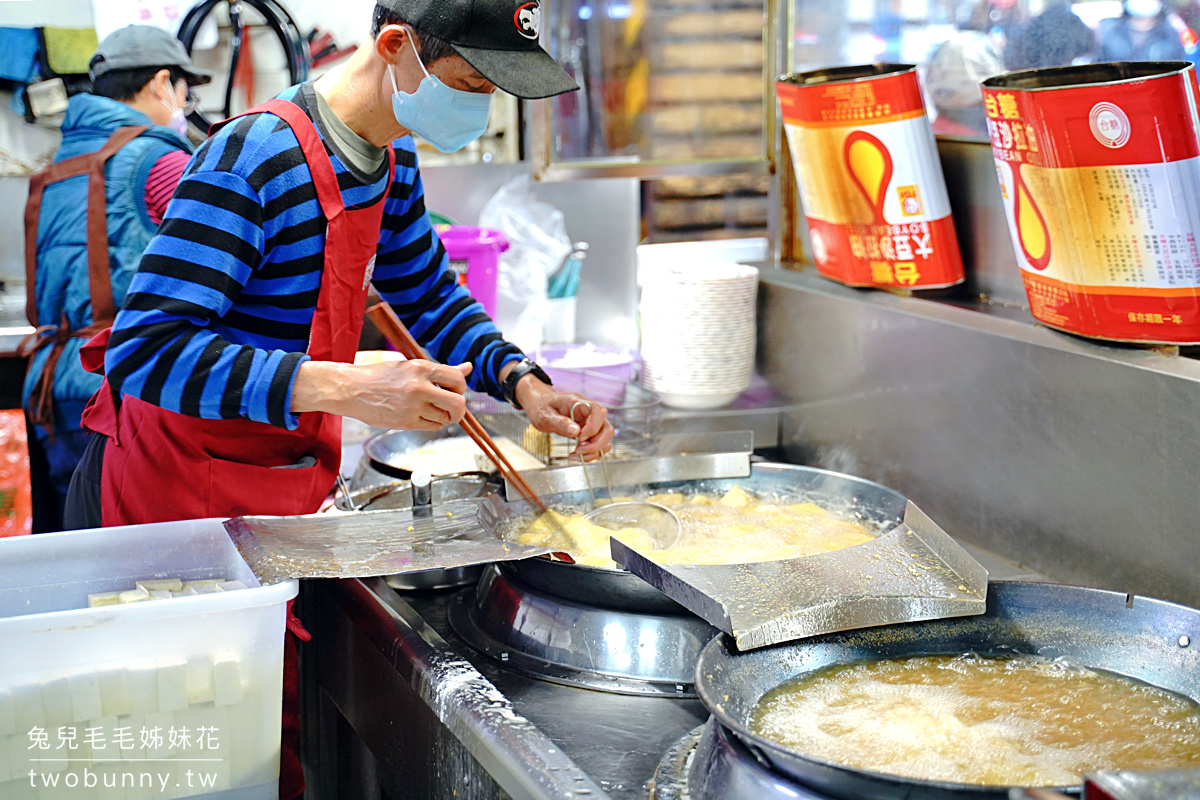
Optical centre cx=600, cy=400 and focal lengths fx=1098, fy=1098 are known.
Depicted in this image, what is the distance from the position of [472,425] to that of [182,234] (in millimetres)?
514

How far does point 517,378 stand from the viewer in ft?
6.27

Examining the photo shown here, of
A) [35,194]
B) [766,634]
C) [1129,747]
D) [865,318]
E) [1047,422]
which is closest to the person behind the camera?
[1129,747]

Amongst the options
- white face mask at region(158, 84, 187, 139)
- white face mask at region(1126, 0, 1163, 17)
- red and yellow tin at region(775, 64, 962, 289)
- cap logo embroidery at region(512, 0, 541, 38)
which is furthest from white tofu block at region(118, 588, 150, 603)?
white face mask at region(158, 84, 187, 139)

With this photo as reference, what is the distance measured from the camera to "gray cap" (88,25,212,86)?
3.08m

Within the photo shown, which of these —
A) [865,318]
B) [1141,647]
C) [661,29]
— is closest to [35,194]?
[661,29]

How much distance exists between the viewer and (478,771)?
47.8 inches

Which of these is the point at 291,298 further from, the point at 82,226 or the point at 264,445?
A: the point at 82,226

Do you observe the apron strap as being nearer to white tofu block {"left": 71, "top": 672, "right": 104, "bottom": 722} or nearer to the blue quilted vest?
white tofu block {"left": 71, "top": 672, "right": 104, "bottom": 722}

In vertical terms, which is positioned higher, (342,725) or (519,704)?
(519,704)

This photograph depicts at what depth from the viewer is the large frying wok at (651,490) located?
1.36 metres

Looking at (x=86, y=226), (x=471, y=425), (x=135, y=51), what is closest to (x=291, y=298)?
(x=471, y=425)

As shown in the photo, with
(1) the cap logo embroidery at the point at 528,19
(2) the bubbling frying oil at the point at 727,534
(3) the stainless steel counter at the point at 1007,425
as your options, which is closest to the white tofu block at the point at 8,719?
(2) the bubbling frying oil at the point at 727,534

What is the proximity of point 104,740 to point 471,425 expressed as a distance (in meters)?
0.72

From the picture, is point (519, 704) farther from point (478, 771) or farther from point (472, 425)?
point (472, 425)
